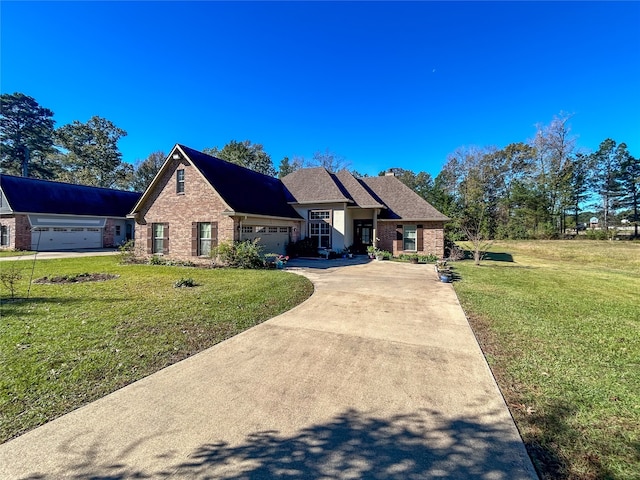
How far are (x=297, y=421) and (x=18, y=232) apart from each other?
30275mm

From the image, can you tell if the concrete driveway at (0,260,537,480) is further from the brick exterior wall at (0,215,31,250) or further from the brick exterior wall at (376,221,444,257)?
the brick exterior wall at (0,215,31,250)

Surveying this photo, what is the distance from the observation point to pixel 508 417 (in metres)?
3.03

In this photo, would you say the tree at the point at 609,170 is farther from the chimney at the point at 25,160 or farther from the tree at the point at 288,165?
the chimney at the point at 25,160

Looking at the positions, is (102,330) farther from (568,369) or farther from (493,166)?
(493,166)

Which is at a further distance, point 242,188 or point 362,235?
point 362,235

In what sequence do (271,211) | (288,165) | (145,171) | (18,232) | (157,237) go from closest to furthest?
(157,237), (271,211), (18,232), (145,171), (288,165)

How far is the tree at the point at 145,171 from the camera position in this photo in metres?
48.6

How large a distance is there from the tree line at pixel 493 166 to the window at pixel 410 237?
1502 cm

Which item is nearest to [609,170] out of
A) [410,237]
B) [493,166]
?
[493,166]

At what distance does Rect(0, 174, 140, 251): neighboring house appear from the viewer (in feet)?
73.1

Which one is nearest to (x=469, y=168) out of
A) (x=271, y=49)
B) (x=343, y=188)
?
(x=343, y=188)

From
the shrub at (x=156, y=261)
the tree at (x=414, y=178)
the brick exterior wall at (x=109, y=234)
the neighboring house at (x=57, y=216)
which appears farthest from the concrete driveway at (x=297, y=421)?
the tree at (x=414, y=178)

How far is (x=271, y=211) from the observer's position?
17391mm

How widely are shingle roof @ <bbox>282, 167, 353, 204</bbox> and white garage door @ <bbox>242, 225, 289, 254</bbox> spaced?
9.74 ft
